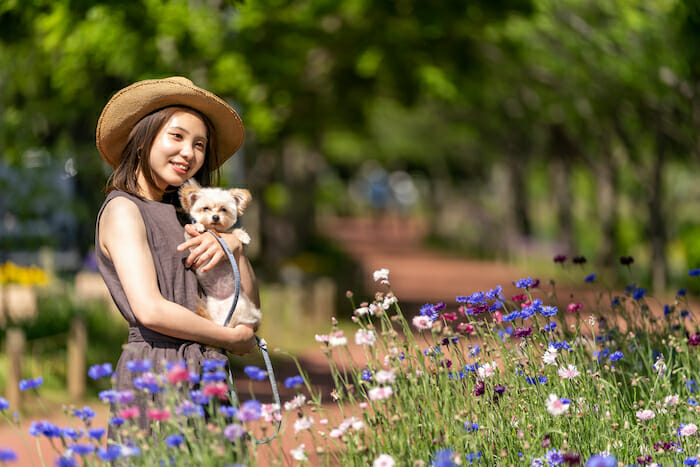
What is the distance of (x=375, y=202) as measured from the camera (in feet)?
229

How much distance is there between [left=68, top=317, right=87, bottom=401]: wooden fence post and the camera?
25.7 ft

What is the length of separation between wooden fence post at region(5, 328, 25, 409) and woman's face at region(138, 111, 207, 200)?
4799 millimetres

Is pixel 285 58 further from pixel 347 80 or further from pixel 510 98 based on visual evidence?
pixel 510 98

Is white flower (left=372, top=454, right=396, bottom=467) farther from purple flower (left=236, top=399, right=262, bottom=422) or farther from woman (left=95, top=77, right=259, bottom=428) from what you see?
woman (left=95, top=77, right=259, bottom=428)

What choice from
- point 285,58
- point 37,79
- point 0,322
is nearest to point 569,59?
point 285,58

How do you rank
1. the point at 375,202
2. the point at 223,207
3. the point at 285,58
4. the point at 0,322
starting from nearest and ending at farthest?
the point at 223,207 → the point at 0,322 → the point at 285,58 → the point at 375,202

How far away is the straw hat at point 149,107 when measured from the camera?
2.95 meters

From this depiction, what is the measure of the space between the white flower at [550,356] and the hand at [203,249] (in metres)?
1.25

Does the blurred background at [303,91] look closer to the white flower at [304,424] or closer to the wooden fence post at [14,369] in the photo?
the wooden fence post at [14,369]

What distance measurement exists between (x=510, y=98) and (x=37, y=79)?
44.8 ft

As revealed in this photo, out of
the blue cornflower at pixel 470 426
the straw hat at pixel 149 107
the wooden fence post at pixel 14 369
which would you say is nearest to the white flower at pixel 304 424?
the blue cornflower at pixel 470 426

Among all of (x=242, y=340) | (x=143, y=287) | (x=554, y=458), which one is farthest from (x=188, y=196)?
(x=554, y=458)

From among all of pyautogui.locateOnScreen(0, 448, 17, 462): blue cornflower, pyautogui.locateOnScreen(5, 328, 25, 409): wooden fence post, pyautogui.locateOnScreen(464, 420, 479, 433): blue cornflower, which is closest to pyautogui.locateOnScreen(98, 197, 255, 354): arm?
pyautogui.locateOnScreen(0, 448, 17, 462): blue cornflower

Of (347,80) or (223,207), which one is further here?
(347,80)
